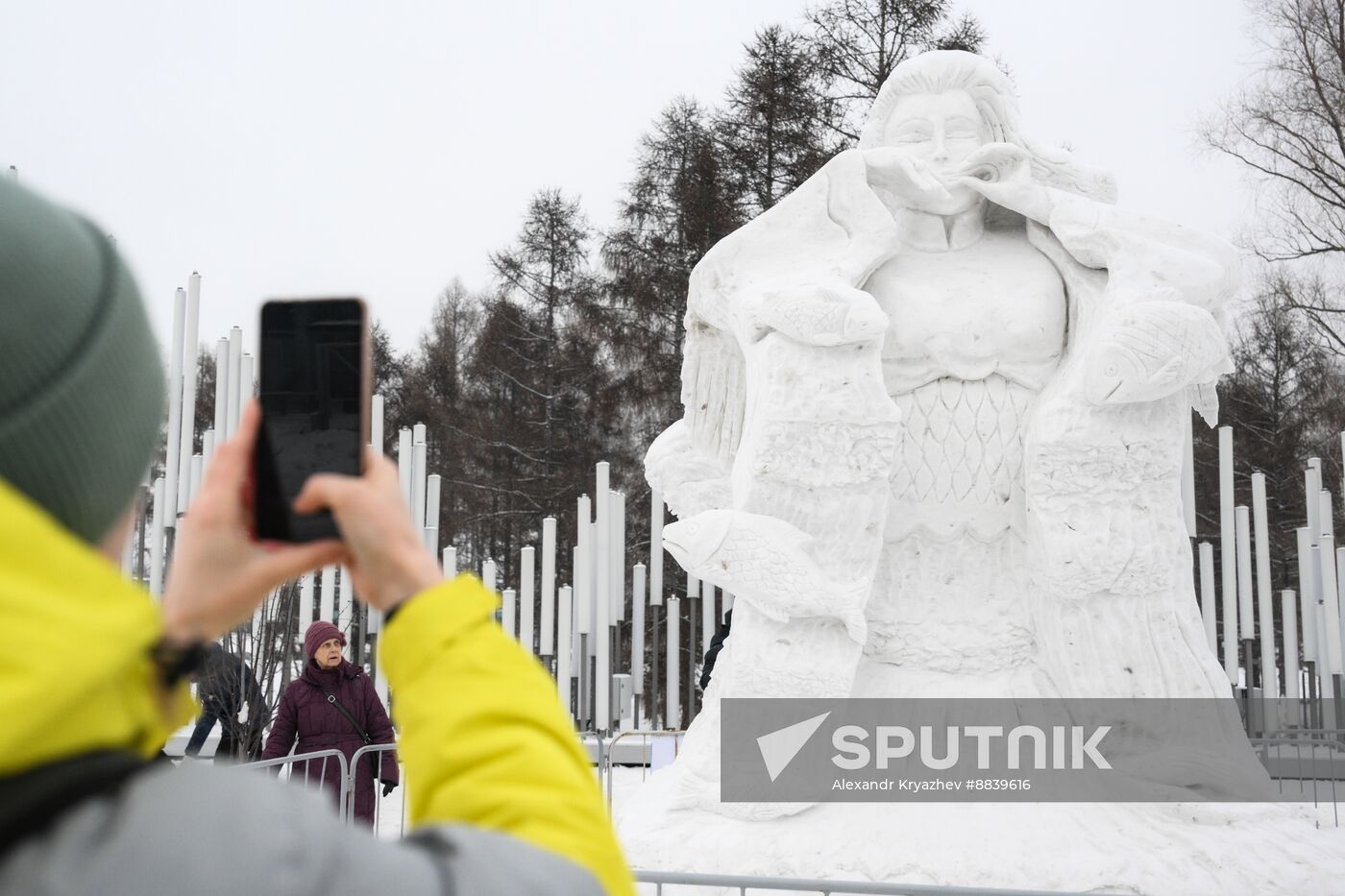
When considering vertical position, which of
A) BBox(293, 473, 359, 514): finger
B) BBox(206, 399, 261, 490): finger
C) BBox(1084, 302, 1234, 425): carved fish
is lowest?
BBox(293, 473, 359, 514): finger

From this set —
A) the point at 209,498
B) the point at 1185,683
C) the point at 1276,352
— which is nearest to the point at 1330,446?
the point at 1276,352

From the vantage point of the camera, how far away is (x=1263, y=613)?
31.6 ft

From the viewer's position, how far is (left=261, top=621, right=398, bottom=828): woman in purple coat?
5.77m

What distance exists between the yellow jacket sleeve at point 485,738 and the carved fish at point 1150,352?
168 inches

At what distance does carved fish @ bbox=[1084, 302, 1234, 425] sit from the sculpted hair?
0.84m

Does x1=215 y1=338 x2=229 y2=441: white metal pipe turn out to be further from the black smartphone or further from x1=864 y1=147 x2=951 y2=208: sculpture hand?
the black smartphone

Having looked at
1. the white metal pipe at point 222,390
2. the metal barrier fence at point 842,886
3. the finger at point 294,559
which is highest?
the white metal pipe at point 222,390

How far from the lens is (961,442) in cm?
511

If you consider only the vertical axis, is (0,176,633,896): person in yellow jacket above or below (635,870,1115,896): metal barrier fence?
above

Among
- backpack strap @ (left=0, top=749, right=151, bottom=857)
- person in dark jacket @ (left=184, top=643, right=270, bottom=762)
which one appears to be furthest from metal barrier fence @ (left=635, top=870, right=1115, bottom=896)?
person in dark jacket @ (left=184, top=643, right=270, bottom=762)

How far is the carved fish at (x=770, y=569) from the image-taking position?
4828mm

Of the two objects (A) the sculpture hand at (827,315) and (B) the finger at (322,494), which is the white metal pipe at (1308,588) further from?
(B) the finger at (322,494)

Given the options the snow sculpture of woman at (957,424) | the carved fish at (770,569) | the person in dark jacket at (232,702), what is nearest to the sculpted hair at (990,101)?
the snow sculpture of woman at (957,424)

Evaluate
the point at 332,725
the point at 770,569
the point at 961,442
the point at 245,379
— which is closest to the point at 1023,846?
the point at 770,569
